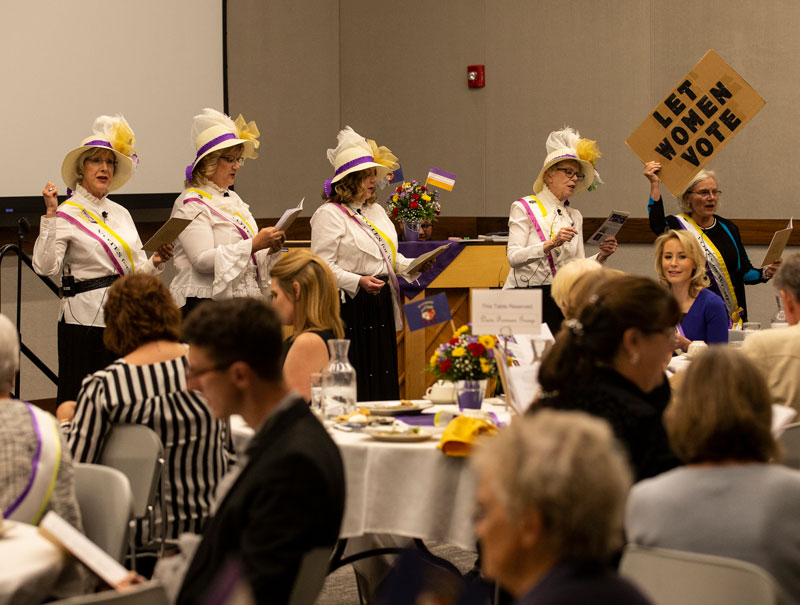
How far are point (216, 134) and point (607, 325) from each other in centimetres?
349

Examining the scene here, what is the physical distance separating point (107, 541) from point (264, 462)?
→ 83 cm

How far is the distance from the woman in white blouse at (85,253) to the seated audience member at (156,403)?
1.96m

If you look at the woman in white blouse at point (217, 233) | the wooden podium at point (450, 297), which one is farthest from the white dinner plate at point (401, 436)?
the wooden podium at point (450, 297)

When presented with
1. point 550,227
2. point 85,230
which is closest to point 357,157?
point 550,227

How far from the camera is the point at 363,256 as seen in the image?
5910 millimetres

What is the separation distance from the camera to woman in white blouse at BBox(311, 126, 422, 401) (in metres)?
5.84

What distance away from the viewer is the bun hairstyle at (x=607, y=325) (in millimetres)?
2525

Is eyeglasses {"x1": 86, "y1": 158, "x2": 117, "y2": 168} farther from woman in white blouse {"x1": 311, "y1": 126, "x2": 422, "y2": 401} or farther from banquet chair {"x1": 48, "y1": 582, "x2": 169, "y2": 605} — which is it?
banquet chair {"x1": 48, "y1": 582, "x2": 169, "y2": 605}

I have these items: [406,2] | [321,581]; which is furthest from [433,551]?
[406,2]

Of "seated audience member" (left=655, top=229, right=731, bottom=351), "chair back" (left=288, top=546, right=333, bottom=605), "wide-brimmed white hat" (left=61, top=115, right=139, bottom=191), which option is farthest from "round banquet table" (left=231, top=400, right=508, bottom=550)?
"wide-brimmed white hat" (left=61, top=115, right=139, bottom=191)

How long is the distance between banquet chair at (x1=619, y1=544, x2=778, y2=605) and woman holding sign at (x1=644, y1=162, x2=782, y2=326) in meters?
4.33

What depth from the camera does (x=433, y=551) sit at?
183 inches

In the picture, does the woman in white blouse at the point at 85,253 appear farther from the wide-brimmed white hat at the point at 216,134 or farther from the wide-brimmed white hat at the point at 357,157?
the wide-brimmed white hat at the point at 357,157

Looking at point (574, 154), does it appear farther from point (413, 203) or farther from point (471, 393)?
point (471, 393)
